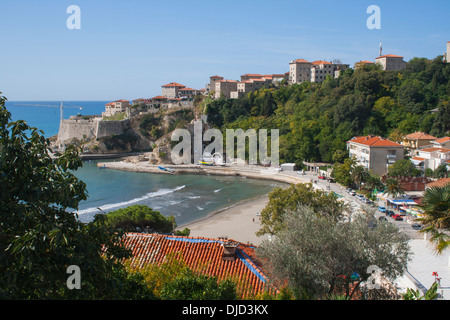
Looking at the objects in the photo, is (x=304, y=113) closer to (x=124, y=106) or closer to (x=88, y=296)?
(x=124, y=106)

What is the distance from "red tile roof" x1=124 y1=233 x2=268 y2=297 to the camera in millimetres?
8727

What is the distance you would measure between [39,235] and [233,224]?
20720mm

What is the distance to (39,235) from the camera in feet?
12.6

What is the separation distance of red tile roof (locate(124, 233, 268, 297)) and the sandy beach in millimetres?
9353

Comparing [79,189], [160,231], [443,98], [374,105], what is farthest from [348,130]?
[79,189]

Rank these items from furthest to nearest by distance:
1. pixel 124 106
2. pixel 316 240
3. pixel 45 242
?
1. pixel 124 106
2. pixel 316 240
3. pixel 45 242

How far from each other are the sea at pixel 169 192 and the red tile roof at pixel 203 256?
1422 cm

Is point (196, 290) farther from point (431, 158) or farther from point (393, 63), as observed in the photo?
point (393, 63)

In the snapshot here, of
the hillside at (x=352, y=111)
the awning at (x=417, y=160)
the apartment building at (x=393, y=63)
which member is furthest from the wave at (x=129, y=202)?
the apartment building at (x=393, y=63)

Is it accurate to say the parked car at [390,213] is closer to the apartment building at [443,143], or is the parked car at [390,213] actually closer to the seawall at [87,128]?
the apartment building at [443,143]

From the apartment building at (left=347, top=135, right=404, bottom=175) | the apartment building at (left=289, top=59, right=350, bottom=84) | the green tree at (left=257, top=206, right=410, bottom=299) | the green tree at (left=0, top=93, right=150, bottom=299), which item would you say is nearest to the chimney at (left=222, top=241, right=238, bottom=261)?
the green tree at (left=257, top=206, right=410, bottom=299)

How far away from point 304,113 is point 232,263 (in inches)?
1675

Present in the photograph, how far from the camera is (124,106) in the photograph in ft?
230

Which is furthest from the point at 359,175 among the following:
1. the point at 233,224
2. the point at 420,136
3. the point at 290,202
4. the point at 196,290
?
the point at 196,290
